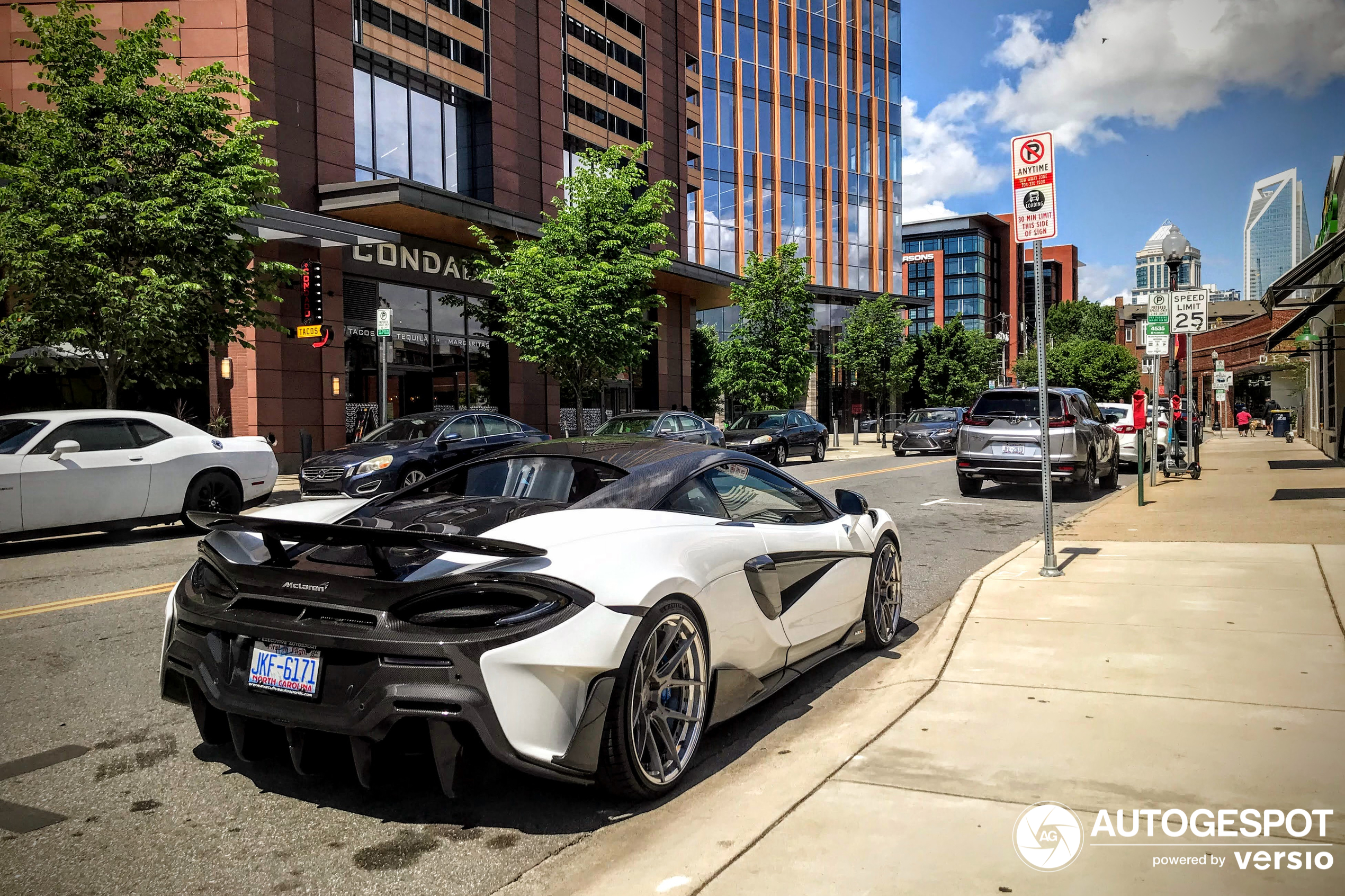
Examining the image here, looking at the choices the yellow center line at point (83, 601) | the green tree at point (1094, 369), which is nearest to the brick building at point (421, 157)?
the yellow center line at point (83, 601)

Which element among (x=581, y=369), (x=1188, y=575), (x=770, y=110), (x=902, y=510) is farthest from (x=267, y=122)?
(x=770, y=110)

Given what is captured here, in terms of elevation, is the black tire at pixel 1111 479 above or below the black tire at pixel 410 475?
below

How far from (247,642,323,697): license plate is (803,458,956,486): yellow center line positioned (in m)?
12.7

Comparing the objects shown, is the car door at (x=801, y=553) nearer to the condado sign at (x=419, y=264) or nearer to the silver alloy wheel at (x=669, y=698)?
the silver alloy wheel at (x=669, y=698)

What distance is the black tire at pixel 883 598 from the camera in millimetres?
5430

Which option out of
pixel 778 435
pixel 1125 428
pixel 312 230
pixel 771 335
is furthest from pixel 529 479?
pixel 771 335

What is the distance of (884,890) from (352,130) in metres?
24.5

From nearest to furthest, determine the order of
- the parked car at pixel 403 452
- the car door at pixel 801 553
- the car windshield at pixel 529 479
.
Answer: the car windshield at pixel 529 479 → the car door at pixel 801 553 → the parked car at pixel 403 452

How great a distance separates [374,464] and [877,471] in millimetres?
12450

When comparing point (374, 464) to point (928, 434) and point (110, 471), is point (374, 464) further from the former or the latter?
point (928, 434)

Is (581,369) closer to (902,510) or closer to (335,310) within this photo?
(335,310)

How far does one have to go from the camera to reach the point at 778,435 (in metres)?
25.4

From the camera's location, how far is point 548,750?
9.77 ft

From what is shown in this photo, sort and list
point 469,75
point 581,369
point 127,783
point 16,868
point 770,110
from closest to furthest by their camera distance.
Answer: point 16,868 < point 127,783 < point 581,369 < point 469,75 < point 770,110
